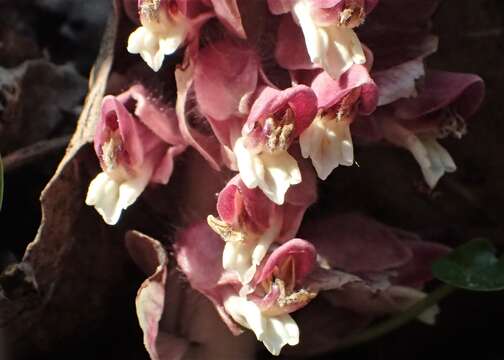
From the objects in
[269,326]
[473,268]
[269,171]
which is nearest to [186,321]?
[269,326]

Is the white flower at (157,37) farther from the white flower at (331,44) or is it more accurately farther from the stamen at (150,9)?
the white flower at (331,44)

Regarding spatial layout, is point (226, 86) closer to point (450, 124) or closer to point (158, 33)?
point (158, 33)

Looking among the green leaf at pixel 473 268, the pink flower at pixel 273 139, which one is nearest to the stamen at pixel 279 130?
the pink flower at pixel 273 139

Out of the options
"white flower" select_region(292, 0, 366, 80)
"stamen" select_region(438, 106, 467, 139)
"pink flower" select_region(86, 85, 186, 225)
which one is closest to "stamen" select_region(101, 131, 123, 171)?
"pink flower" select_region(86, 85, 186, 225)

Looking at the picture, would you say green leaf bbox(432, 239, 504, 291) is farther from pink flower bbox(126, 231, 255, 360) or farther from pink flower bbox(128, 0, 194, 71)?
pink flower bbox(128, 0, 194, 71)

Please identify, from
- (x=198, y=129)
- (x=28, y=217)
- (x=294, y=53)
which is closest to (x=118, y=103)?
(x=198, y=129)

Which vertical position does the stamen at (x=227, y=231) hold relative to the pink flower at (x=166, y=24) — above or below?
below

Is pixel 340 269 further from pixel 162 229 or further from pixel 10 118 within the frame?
pixel 10 118
